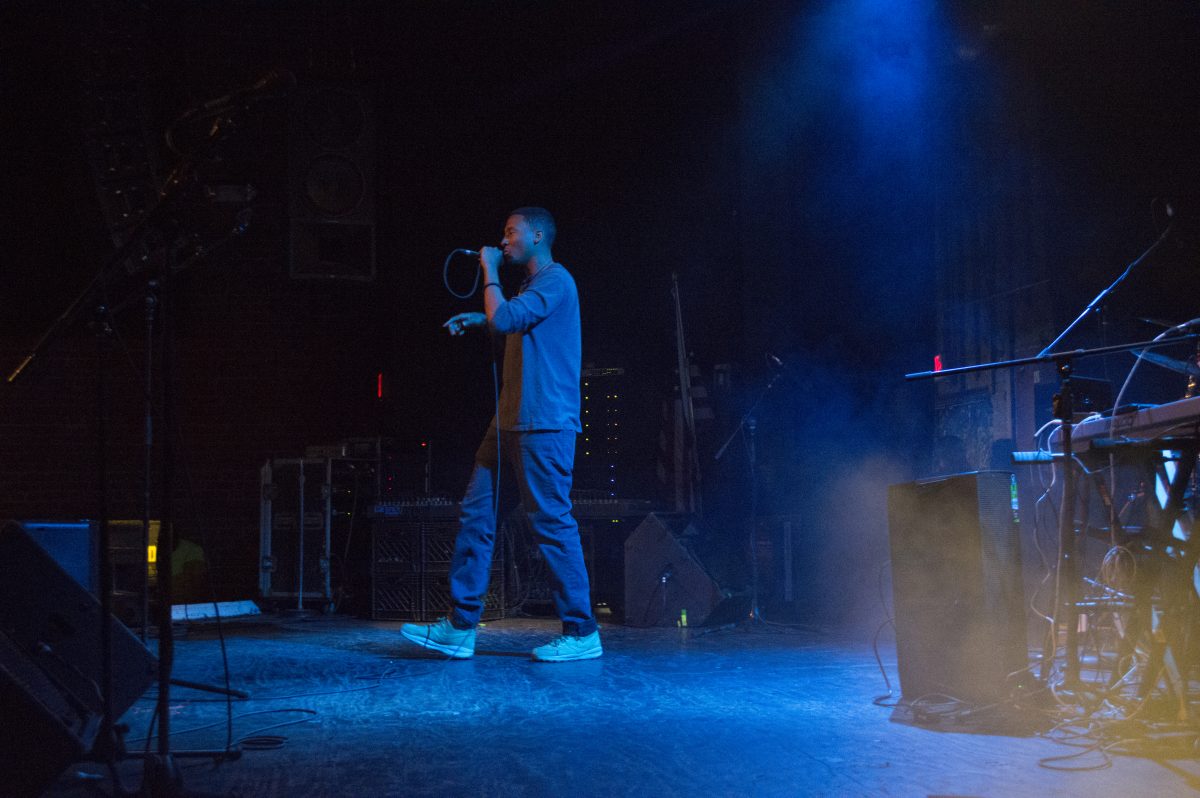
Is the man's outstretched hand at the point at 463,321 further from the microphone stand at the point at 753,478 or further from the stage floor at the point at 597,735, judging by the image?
the microphone stand at the point at 753,478

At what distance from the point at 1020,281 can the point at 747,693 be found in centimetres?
385

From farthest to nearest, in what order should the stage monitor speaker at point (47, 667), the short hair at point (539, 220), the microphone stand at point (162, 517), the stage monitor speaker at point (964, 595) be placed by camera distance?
the short hair at point (539, 220), the stage monitor speaker at point (964, 595), the microphone stand at point (162, 517), the stage monitor speaker at point (47, 667)

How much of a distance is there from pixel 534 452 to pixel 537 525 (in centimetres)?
33

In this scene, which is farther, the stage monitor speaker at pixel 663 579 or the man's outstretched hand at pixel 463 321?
the stage monitor speaker at pixel 663 579

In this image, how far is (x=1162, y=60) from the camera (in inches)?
192

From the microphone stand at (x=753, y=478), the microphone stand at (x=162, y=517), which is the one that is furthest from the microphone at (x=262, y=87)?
the microphone stand at (x=753, y=478)

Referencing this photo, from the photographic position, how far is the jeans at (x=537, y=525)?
4.12 meters

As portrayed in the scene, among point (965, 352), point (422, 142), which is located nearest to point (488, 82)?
point (422, 142)

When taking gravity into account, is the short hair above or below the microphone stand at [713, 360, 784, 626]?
above

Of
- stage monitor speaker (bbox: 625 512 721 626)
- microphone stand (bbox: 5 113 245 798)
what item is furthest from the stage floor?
stage monitor speaker (bbox: 625 512 721 626)

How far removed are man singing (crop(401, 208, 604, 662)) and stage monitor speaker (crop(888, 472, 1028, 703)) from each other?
5.00 feet

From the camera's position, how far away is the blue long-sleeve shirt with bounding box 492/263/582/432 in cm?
412

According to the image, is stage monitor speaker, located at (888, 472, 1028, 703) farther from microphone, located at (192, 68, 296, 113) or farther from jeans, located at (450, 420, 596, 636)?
microphone, located at (192, 68, 296, 113)

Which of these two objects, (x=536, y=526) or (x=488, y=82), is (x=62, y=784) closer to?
Result: (x=536, y=526)
